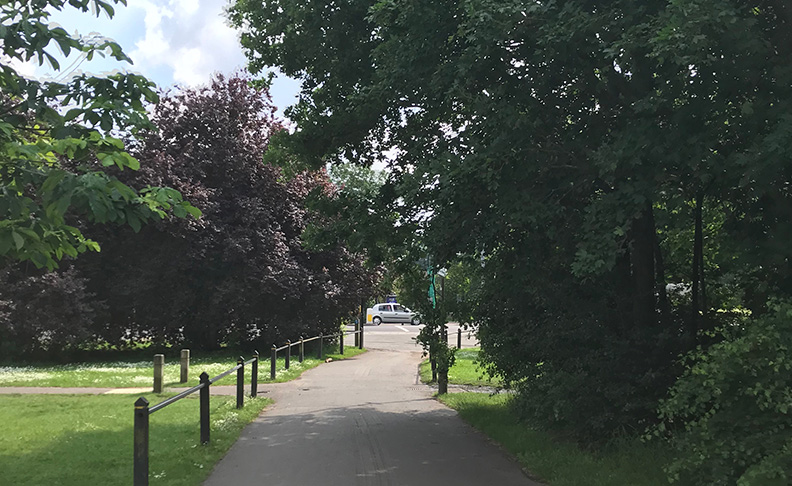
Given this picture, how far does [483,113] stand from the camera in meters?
7.04

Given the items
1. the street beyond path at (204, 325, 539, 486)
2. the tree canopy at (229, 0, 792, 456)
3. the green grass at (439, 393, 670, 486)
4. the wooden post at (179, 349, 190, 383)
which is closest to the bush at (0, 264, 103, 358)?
the wooden post at (179, 349, 190, 383)

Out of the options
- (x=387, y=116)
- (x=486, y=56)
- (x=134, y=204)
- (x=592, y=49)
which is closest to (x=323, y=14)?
(x=387, y=116)

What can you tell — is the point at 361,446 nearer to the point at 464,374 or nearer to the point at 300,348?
the point at 464,374

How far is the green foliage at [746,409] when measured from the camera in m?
4.62

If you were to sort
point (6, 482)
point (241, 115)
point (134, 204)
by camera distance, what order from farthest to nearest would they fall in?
point (241, 115) < point (6, 482) < point (134, 204)

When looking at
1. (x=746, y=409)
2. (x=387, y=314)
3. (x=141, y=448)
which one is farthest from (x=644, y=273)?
(x=387, y=314)

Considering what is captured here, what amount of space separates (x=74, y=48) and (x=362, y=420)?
24.7 ft

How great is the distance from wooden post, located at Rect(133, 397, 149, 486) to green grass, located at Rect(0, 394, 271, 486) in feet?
2.37

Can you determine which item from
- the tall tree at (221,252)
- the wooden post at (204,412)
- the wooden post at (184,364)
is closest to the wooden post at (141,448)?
the wooden post at (204,412)

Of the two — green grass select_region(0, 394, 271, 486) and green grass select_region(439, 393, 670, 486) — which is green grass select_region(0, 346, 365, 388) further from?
green grass select_region(439, 393, 670, 486)

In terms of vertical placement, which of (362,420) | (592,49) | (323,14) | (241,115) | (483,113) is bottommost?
(362,420)

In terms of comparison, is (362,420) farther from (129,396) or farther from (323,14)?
(323,14)

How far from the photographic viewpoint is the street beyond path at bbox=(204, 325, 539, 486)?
714 cm

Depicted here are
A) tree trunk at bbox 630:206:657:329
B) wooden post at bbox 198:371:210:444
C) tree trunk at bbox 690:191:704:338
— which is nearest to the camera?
tree trunk at bbox 690:191:704:338
